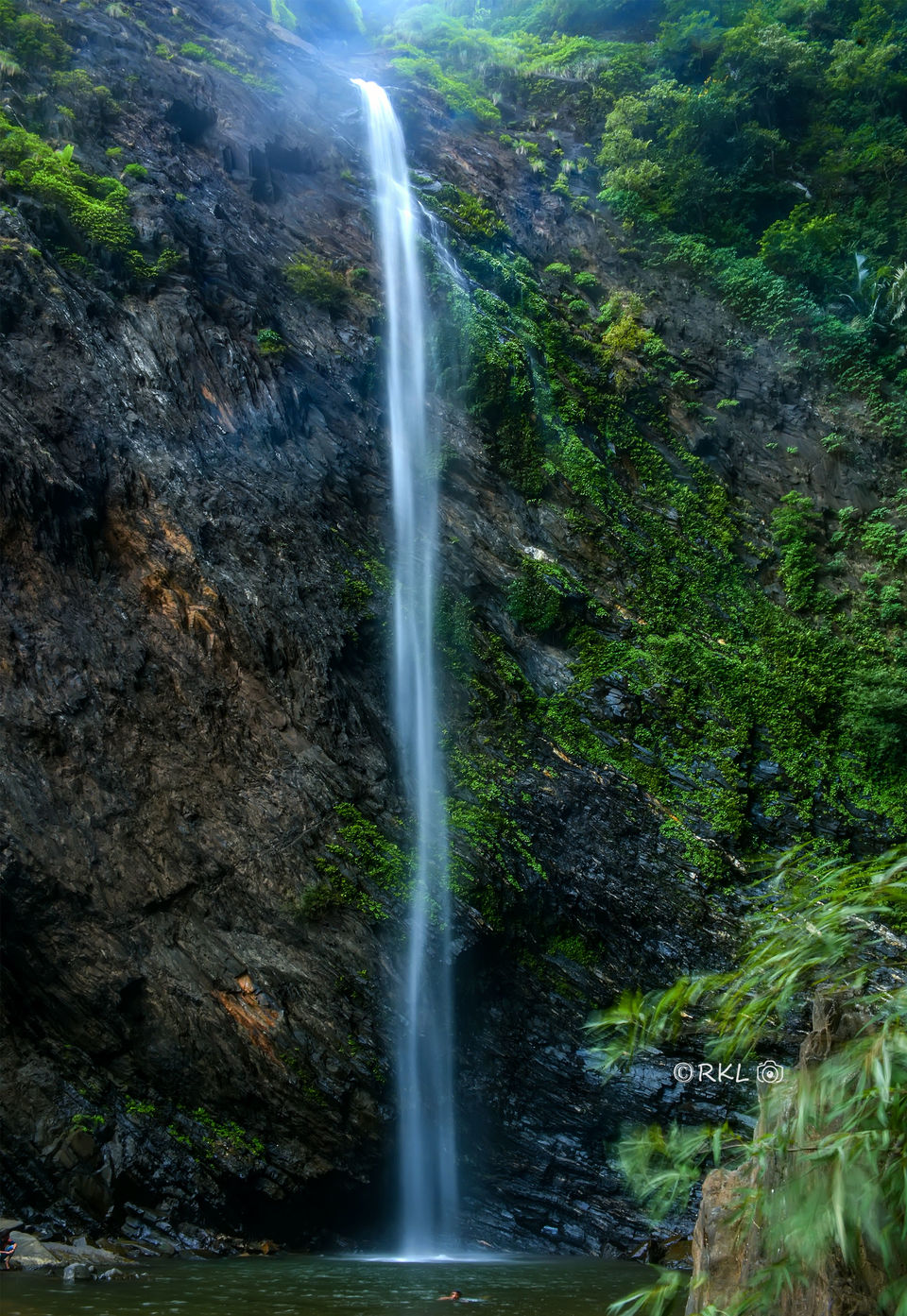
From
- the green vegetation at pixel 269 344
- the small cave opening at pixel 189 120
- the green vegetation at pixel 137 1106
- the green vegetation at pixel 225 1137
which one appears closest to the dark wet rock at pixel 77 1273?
the green vegetation at pixel 137 1106

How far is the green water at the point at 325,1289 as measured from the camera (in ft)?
20.1

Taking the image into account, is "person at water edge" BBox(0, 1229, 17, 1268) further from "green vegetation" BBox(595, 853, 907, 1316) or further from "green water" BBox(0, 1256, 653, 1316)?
"green vegetation" BBox(595, 853, 907, 1316)

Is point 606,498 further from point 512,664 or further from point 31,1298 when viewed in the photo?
point 31,1298

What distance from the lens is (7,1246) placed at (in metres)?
7.39

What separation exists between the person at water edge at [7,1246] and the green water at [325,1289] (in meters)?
0.29

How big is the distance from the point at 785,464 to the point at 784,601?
3393mm

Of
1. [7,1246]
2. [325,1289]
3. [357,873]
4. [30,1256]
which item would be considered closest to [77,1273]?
[30,1256]

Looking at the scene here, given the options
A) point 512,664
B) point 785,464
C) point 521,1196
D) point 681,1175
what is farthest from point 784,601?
point 681,1175

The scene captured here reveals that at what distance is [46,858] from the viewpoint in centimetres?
932

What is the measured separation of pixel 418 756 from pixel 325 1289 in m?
6.43

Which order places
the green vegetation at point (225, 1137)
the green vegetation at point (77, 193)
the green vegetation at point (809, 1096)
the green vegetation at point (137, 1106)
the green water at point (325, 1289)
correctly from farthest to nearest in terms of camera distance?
the green vegetation at point (77, 193), the green vegetation at point (225, 1137), the green vegetation at point (137, 1106), the green water at point (325, 1289), the green vegetation at point (809, 1096)

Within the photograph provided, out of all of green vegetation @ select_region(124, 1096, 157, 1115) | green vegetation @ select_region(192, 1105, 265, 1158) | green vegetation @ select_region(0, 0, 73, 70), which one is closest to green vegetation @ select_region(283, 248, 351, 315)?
green vegetation @ select_region(0, 0, 73, 70)

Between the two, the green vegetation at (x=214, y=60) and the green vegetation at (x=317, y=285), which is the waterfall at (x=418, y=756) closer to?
the green vegetation at (x=317, y=285)

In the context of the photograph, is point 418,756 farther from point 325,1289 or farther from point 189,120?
point 189,120
